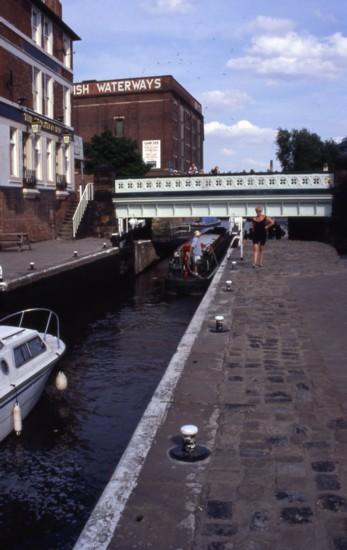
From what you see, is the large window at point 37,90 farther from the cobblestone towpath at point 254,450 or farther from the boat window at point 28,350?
the cobblestone towpath at point 254,450

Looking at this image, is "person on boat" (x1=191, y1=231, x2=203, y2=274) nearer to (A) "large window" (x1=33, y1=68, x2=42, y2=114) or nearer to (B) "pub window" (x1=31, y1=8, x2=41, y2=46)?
(A) "large window" (x1=33, y1=68, x2=42, y2=114)

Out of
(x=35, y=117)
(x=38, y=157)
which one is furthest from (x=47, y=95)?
(x=38, y=157)

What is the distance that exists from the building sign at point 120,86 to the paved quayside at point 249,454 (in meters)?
67.6

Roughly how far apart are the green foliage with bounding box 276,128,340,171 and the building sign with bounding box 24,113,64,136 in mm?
60781

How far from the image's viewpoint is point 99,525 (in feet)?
14.6

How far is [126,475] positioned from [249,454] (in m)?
1.18

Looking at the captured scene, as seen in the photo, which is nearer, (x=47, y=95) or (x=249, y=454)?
(x=249, y=454)

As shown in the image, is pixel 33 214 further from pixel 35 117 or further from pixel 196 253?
pixel 196 253

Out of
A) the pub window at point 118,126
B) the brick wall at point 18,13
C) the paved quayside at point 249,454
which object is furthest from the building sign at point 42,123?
the pub window at point 118,126

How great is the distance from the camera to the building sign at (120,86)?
7431 centimetres

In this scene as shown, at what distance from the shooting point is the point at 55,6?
3594cm

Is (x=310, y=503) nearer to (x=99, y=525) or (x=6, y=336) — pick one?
(x=99, y=525)

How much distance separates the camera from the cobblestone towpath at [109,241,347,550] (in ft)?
14.2

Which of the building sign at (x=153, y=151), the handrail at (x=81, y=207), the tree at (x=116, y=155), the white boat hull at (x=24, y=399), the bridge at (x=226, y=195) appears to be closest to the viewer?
the white boat hull at (x=24, y=399)
